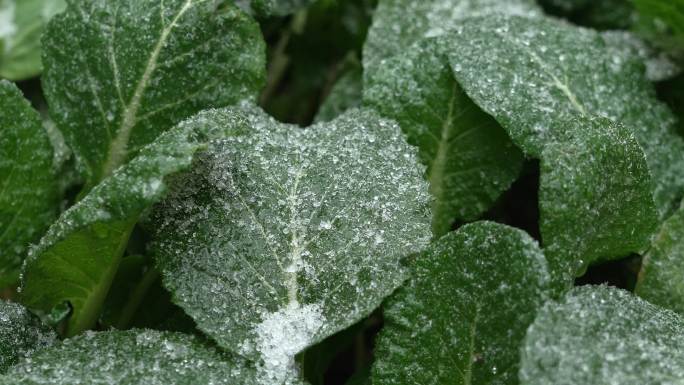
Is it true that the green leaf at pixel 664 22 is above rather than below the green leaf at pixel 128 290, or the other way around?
below

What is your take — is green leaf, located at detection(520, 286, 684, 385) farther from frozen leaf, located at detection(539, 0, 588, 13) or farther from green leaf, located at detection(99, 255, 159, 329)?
frozen leaf, located at detection(539, 0, 588, 13)

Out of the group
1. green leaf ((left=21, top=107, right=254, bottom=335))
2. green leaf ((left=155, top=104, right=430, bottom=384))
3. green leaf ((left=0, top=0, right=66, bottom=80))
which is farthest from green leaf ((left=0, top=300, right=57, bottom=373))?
green leaf ((left=0, top=0, right=66, bottom=80))

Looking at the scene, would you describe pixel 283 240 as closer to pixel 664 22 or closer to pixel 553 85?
pixel 553 85

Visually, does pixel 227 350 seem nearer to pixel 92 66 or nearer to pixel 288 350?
pixel 288 350

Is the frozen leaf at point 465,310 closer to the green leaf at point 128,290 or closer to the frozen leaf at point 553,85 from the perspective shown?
the frozen leaf at point 553,85

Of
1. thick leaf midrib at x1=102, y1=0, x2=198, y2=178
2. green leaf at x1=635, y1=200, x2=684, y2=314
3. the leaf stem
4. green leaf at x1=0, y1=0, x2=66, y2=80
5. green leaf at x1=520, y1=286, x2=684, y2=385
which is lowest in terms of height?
green leaf at x1=635, y1=200, x2=684, y2=314

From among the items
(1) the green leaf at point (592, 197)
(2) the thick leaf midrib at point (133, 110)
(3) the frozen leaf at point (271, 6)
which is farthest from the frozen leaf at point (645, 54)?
(2) the thick leaf midrib at point (133, 110)

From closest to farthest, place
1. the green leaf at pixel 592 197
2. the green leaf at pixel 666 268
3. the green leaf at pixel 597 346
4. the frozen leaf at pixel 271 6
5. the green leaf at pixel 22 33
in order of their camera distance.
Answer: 1. the green leaf at pixel 597 346
2. the green leaf at pixel 592 197
3. the green leaf at pixel 666 268
4. the frozen leaf at pixel 271 6
5. the green leaf at pixel 22 33
